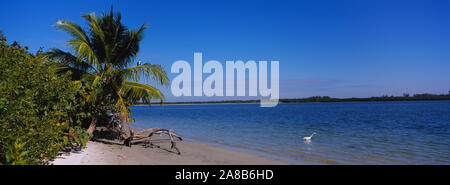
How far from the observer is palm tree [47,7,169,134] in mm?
9445

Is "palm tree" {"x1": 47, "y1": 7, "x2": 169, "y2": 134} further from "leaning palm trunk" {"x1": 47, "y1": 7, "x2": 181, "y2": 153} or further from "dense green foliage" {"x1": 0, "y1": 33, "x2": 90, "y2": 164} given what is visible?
"dense green foliage" {"x1": 0, "y1": 33, "x2": 90, "y2": 164}

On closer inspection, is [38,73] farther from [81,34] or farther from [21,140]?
[81,34]

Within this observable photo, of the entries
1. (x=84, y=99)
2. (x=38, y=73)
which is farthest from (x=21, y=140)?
(x=84, y=99)

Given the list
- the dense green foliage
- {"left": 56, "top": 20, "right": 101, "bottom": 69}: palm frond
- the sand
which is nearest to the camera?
the dense green foliage

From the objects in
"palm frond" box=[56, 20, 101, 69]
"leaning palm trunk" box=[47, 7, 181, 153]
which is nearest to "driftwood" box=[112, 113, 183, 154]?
"leaning palm trunk" box=[47, 7, 181, 153]

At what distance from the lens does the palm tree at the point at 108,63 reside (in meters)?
9.45

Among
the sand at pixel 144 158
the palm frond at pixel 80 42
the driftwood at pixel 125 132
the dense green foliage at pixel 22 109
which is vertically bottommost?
the sand at pixel 144 158

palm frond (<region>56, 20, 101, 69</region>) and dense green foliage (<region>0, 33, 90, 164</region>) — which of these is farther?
palm frond (<region>56, 20, 101, 69</region>)

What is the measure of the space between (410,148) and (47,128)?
1403 centimetres

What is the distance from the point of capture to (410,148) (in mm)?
12172

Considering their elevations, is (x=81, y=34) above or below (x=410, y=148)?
above

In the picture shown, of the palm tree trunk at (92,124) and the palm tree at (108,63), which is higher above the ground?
the palm tree at (108,63)

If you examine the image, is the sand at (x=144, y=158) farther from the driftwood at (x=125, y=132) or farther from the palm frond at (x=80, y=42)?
the palm frond at (x=80, y=42)

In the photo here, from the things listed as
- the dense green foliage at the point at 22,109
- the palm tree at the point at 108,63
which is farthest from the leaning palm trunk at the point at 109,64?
the dense green foliage at the point at 22,109
